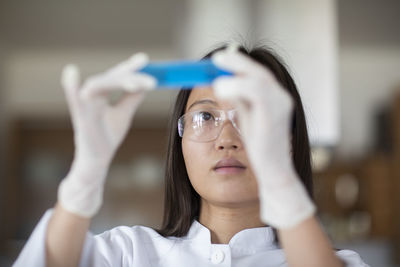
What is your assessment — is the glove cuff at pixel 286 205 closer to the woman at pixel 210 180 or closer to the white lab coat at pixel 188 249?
the woman at pixel 210 180

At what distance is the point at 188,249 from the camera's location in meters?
1.19

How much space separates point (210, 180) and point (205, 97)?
20cm

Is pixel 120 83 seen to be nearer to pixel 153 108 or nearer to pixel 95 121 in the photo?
pixel 95 121

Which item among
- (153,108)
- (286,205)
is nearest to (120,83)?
(286,205)

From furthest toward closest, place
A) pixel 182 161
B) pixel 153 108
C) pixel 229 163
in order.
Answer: pixel 153 108
pixel 182 161
pixel 229 163

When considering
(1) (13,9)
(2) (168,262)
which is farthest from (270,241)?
(1) (13,9)

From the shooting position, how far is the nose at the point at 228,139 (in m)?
1.13

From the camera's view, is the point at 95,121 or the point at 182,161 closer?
the point at 95,121

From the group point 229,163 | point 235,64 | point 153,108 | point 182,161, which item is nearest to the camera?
point 235,64

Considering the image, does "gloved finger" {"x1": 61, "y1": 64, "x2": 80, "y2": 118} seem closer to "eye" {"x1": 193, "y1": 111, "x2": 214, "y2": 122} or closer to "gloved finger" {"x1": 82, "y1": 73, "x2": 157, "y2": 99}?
"gloved finger" {"x1": 82, "y1": 73, "x2": 157, "y2": 99}

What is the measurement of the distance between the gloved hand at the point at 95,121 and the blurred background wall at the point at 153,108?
2.31m

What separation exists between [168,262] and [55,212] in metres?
0.32

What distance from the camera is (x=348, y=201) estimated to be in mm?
6016

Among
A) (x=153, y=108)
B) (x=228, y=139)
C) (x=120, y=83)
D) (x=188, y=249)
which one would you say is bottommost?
(x=188, y=249)
